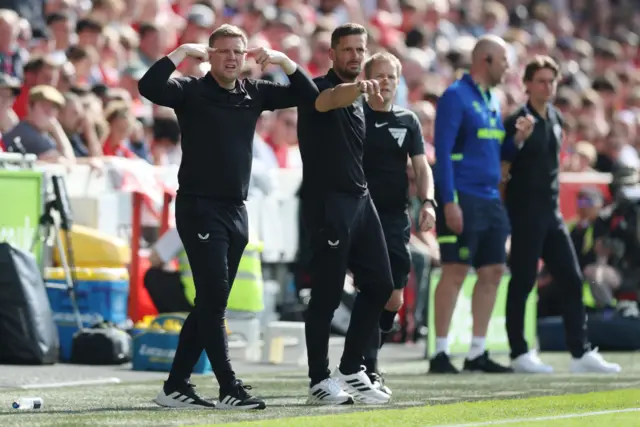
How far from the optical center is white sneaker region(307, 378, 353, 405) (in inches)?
355

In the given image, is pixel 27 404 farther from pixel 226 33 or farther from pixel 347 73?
pixel 347 73

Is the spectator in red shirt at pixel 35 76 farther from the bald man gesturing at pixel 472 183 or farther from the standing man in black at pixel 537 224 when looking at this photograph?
the standing man in black at pixel 537 224

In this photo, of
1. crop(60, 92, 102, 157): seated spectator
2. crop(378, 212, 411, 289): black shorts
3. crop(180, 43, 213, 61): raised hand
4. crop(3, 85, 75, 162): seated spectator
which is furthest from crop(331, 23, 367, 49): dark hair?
crop(60, 92, 102, 157): seated spectator

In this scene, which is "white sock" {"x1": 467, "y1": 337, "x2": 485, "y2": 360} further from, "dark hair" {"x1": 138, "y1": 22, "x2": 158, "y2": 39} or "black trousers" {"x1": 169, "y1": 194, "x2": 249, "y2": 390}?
"dark hair" {"x1": 138, "y1": 22, "x2": 158, "y2": 39}

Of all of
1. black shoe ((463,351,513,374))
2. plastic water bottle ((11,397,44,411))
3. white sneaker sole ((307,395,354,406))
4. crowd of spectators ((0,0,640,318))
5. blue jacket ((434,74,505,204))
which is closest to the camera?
plastic water bottle ((11,397,44,411))

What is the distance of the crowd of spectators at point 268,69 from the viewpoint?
1465cm

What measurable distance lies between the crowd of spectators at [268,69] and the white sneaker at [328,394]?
1.89 m

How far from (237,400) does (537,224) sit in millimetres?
4295

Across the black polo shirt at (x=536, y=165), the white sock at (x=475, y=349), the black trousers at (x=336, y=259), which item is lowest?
the white sock at (x=475, y=349)

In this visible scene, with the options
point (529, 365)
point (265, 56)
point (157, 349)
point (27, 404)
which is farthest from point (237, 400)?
point (529, 365)

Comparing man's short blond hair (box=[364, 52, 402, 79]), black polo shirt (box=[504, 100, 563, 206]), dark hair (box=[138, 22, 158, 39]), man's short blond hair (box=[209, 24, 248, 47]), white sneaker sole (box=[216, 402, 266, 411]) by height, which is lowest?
white sneaker sole (box=[216, 402, 266, 411])

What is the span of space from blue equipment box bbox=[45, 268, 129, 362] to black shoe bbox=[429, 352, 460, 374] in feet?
8.98

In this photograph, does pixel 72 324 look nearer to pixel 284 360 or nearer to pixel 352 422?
pixel 284 360

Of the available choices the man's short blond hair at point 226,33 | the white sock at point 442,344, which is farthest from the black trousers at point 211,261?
the white sock at point 442,344
